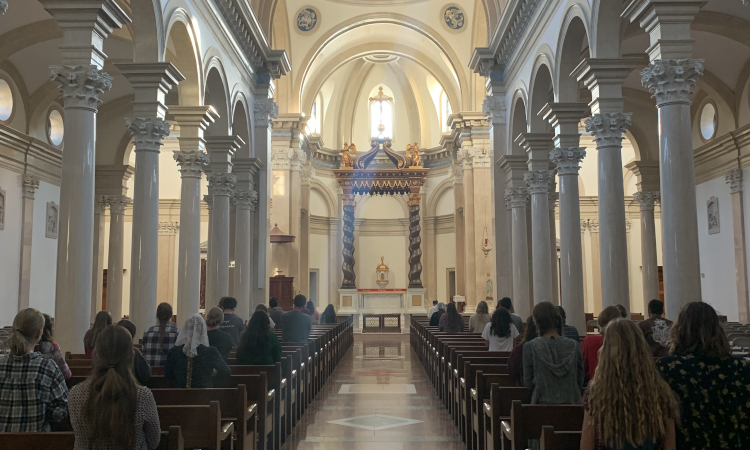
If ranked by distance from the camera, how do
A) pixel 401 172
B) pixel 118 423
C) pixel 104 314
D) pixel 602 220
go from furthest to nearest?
pixel 401 172 < pixel 602 220 < pixel 104 314 < pixel 118 423

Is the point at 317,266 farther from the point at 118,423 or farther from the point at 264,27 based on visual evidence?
the point at 118,423

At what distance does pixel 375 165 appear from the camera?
32656mm

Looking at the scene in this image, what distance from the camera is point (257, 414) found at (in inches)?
243

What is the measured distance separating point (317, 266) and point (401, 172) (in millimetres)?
8132

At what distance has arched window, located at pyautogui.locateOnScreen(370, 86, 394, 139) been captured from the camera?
34250 millimetres

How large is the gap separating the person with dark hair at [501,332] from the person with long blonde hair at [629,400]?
5121 millimetres

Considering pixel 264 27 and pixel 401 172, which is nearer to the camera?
pixel 264 27

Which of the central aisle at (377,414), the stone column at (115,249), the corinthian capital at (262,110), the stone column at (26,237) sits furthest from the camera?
the stone column at (115,249)

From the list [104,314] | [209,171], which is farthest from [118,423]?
[209,171]

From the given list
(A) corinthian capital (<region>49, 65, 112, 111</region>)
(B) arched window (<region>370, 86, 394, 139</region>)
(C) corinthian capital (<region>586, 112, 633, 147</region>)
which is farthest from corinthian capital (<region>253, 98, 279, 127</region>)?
(B) arched window (<region>370, 86, 394, 139</region>)

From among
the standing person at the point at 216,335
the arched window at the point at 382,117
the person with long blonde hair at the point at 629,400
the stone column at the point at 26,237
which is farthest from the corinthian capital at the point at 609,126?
the arched window at the point at 382,117

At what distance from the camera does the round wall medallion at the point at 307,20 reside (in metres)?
26.3

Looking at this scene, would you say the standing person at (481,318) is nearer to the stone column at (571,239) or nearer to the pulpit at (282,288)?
the stone column at (571,239)

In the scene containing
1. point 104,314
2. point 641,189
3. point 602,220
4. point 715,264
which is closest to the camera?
point 104,314
